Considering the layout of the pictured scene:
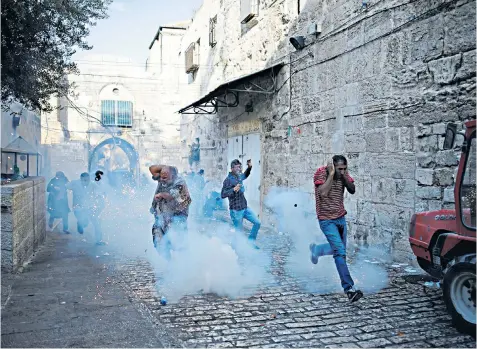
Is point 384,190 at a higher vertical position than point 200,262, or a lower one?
higher

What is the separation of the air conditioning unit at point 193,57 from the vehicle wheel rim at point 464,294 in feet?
56.3

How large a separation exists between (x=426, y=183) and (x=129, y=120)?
25380mm

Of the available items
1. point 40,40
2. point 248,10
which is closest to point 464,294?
point 40,40

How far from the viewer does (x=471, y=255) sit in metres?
4.20

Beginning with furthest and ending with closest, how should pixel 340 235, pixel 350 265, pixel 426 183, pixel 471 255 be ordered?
pixel 350 265 < pixel 426 183 < pixel 340 235 < pixel 471 255

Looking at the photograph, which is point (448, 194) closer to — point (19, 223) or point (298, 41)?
point (298, 41)

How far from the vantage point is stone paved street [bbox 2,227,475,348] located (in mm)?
4109

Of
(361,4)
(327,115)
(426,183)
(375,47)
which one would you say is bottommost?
(426,183)

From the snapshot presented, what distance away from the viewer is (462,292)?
4.24 meters

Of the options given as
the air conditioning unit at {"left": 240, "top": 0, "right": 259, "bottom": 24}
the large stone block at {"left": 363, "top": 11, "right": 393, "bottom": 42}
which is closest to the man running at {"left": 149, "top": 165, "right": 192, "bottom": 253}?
the large stone block at {"left": 363, "top": 11, "right": 393, "bottom": 42}

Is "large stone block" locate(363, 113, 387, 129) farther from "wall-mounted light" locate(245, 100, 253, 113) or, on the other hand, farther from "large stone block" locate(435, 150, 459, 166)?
"wall-mounted light" locate(245, 100, 253, 113)

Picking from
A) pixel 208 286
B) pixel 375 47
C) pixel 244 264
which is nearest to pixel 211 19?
pixel 375 47

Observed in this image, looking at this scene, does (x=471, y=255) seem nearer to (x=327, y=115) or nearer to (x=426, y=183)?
(x=426, y=183)

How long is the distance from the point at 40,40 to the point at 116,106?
2138 centimetres
